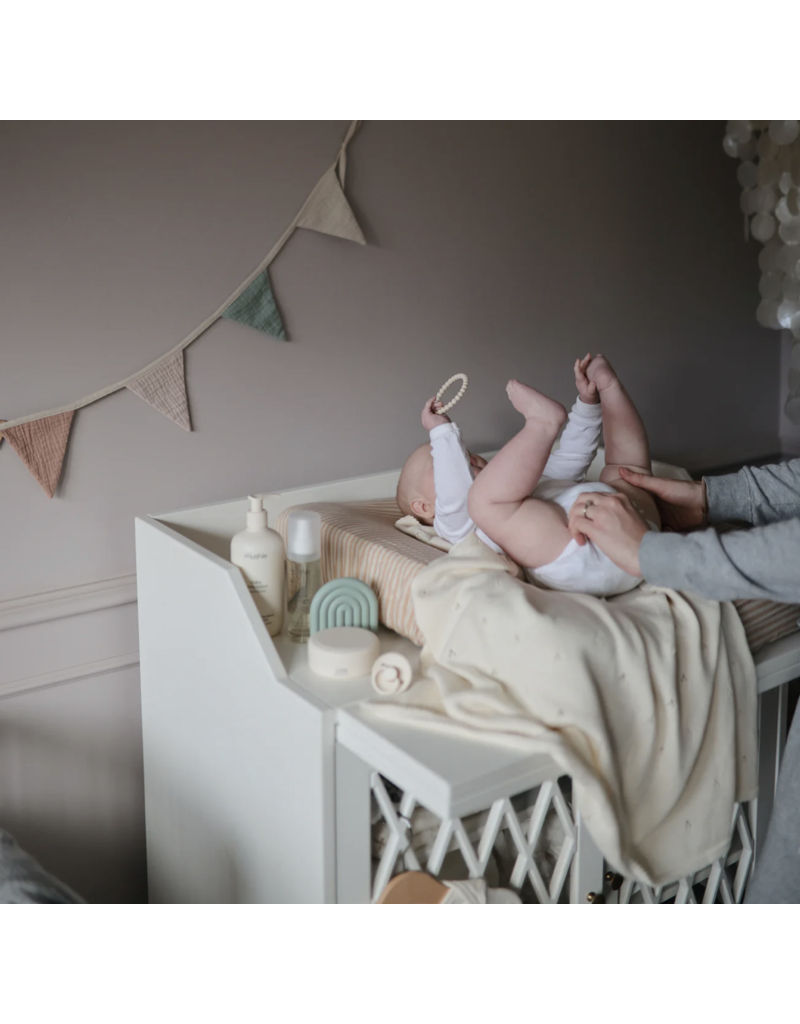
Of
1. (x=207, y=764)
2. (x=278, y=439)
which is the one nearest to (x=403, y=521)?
(x=278, y=439)

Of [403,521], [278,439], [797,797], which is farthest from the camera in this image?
[278,439]

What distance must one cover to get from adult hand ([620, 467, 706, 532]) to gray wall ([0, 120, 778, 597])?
0.62 m

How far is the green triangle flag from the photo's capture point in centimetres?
177

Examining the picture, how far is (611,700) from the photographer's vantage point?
119 cm

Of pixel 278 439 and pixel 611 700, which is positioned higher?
pixel 278 439

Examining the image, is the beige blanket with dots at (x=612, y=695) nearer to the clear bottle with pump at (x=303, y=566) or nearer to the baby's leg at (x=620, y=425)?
the clear bottle with pump at (x=303, y=566)

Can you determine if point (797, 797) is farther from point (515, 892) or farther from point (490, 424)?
point (490, 424)

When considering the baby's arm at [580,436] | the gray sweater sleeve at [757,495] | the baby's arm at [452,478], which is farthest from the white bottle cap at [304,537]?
the gray sweater sleeve at [757,495]

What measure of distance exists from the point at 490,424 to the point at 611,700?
1.06 meters

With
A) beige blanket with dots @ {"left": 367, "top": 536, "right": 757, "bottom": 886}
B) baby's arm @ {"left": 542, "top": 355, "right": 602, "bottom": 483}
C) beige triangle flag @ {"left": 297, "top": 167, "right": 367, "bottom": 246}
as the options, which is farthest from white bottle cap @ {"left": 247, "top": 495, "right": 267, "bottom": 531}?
beige triangle flag @ {"left": 297, "top": 167, "right": 367, "bottom": 246}

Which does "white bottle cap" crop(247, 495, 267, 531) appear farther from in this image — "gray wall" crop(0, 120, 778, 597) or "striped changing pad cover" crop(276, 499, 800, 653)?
"gray wall" crop(0, 120, 778, 597)

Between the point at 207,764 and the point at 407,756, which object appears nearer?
the point at 407,756

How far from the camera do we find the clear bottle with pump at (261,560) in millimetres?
1436

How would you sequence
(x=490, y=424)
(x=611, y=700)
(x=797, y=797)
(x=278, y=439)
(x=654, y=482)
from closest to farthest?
(x=611, y=700) → (x=797, y=797) → (x=654, y=482) → (x=278, y=439) → (x=490, y=424)
